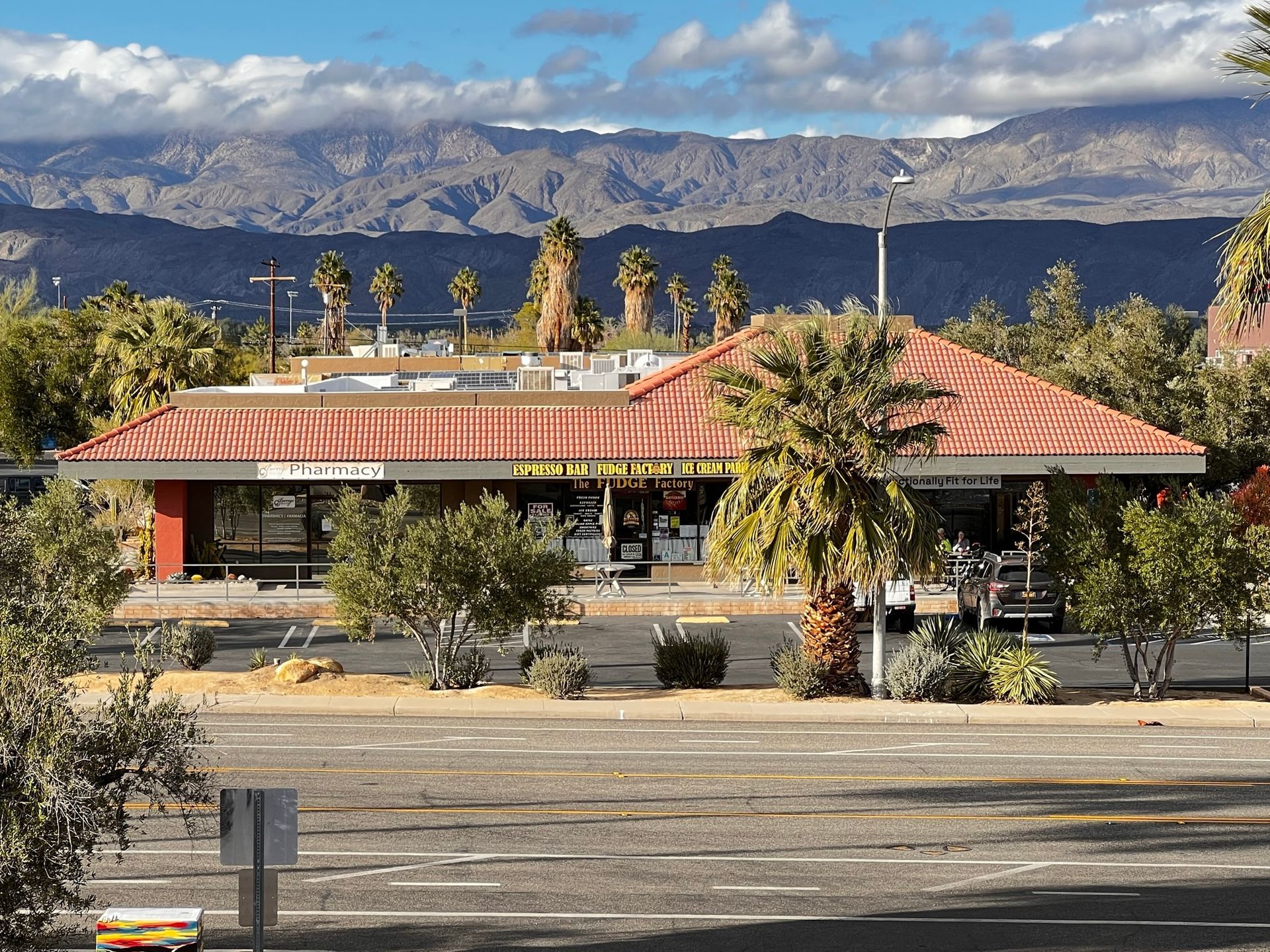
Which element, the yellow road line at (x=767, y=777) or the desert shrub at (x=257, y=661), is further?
the desert shrub at (x=257, y=661)

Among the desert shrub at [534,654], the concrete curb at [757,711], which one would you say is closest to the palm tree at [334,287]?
the desert shrub at [534,654]

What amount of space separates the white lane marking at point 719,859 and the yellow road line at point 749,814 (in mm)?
1641

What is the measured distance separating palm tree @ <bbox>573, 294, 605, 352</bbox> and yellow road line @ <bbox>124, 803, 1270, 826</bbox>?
85410 millimetres

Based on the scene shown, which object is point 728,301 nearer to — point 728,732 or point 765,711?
point 765,711

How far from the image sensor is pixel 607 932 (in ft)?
42.6

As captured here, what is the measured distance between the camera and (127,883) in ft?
46.6

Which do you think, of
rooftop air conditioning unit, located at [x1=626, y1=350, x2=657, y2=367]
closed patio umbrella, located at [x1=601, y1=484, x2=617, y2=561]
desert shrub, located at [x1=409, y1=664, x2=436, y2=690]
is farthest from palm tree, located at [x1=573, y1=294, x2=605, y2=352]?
desert shrub, located at [x1=409, y1=664, x2=436, y2=690]

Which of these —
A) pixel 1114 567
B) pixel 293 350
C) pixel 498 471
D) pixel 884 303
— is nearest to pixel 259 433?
pixel 498 471

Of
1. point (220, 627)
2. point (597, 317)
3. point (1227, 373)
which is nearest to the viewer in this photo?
point (220, 627)

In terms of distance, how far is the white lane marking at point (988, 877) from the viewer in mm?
14469

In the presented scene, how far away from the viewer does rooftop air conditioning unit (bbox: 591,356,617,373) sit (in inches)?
2287

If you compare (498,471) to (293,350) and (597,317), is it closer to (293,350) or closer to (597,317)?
(597,317)

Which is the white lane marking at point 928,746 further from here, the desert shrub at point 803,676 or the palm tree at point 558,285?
the palm tree at point 558,285

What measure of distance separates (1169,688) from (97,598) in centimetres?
1958
